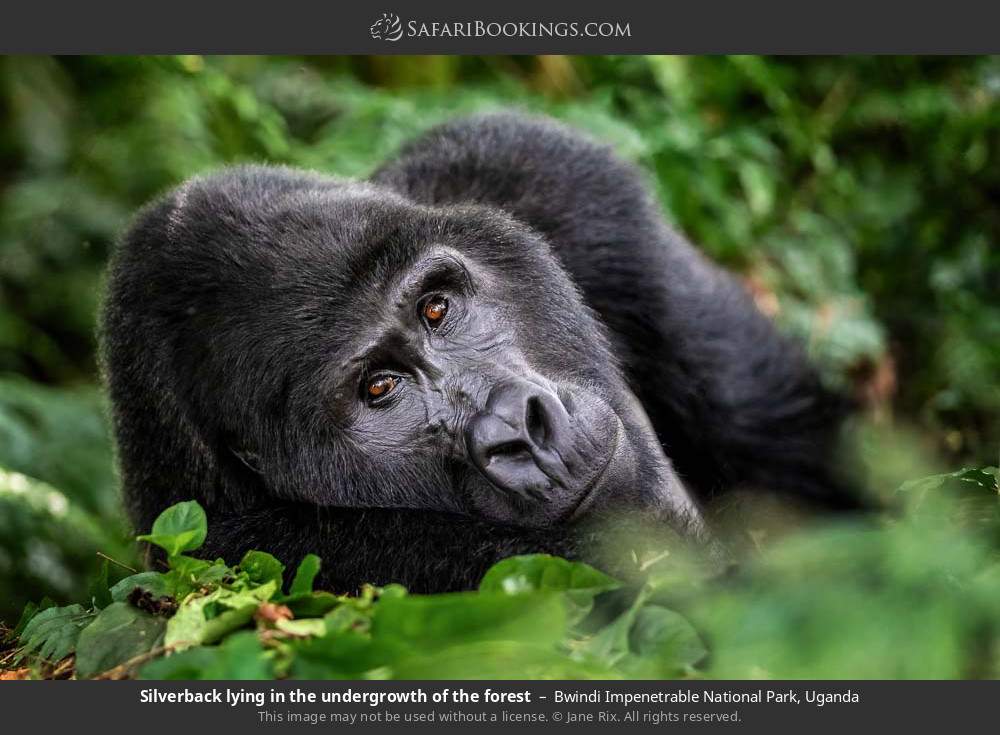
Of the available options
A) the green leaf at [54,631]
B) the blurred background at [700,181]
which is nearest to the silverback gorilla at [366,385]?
the green leaf at [54,631]

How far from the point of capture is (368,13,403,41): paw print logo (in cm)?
370

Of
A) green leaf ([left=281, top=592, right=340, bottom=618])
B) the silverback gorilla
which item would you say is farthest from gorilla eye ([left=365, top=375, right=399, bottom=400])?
green leaf ([left=281, top=592, right=340, bottom=618])

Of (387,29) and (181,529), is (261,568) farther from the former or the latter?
(387,29)

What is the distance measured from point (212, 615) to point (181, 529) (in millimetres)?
266

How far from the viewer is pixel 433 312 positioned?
125 inches

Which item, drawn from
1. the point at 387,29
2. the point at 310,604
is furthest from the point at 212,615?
the point at 387,29

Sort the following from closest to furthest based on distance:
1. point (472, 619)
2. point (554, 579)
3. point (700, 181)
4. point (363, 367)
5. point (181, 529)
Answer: point (472, 619), point (554, 579), point (181, 529), point (363, 367), point (700, 181)

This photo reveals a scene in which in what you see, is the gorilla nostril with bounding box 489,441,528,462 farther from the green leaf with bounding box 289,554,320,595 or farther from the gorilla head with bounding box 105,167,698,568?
the green leaf with bounding box 289,554,320,595

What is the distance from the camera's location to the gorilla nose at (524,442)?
278cm

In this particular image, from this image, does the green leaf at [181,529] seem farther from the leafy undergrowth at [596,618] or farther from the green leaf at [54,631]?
the green leaf at [54,631]

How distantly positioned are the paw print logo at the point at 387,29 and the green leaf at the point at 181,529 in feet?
6.51

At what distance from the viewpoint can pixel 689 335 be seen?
414cm
